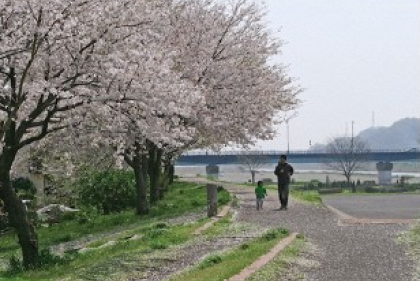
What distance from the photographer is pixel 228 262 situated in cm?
1137

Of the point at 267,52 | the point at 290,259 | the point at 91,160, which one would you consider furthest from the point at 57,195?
the point at 290,259

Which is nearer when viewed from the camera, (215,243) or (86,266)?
(86,266)

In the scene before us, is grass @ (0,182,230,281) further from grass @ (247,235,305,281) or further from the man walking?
the man walking

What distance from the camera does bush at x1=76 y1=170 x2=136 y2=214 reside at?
29969mm

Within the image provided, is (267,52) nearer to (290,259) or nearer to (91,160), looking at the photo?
(91,160)

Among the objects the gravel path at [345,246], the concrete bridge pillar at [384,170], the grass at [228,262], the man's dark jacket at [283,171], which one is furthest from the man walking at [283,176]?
the concrete bridge pillar at [384,170]

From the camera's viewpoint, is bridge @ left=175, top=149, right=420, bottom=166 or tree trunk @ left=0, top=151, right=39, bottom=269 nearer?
tree trunk @ left=0, top=151, right=39, bottom=269

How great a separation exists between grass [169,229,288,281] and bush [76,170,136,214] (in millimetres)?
16221

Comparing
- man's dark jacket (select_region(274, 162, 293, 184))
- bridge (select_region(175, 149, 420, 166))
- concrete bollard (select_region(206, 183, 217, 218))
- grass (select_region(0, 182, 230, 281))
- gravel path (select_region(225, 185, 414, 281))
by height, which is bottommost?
grass (select_region(0, 182, 230, 281))

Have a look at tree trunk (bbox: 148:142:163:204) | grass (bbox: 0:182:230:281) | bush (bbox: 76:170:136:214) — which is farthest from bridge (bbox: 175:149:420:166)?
grass (bbox: 0:182:230:281)

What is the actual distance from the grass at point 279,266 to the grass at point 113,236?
285 cm

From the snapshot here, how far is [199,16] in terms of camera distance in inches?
1040

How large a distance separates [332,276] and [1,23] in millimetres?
8193

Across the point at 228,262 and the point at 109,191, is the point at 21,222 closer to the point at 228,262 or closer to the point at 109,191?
the point at 228,262
